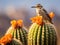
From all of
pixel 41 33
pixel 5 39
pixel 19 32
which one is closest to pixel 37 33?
pixel 41 33

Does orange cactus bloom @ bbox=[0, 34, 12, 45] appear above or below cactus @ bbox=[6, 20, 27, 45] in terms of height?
below

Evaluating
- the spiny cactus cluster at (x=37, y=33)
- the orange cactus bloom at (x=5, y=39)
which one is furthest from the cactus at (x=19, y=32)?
the orange cactus bloom at (x=5, y=39)

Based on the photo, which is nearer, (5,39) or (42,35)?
(5,39)

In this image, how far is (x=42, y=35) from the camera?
8.93 feet

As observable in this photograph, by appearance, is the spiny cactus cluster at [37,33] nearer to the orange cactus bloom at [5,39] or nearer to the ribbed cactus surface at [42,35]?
the ribbed cactus surface at [42,35]

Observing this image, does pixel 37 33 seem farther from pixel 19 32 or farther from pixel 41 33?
pixel 19 32

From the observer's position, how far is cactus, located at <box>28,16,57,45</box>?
272 centimetres

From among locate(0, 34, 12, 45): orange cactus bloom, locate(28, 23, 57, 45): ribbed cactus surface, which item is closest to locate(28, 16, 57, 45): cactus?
locate(28, 23, 57, 45): ribbed cactus surface

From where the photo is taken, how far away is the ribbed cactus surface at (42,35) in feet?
8.91

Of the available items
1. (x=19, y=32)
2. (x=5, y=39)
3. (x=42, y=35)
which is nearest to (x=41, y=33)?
(x=42, y=35)

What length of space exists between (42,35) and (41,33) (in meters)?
0.02

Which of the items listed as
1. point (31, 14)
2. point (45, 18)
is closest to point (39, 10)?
point (45, 18)

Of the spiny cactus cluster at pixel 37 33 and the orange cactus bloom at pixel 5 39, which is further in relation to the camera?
the spiny cactus cluster at pixel 37 33

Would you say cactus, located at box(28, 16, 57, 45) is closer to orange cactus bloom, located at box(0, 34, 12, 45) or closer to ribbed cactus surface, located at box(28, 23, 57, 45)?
ribbed cactus surface, located at box(28, 23, 57, 45)
